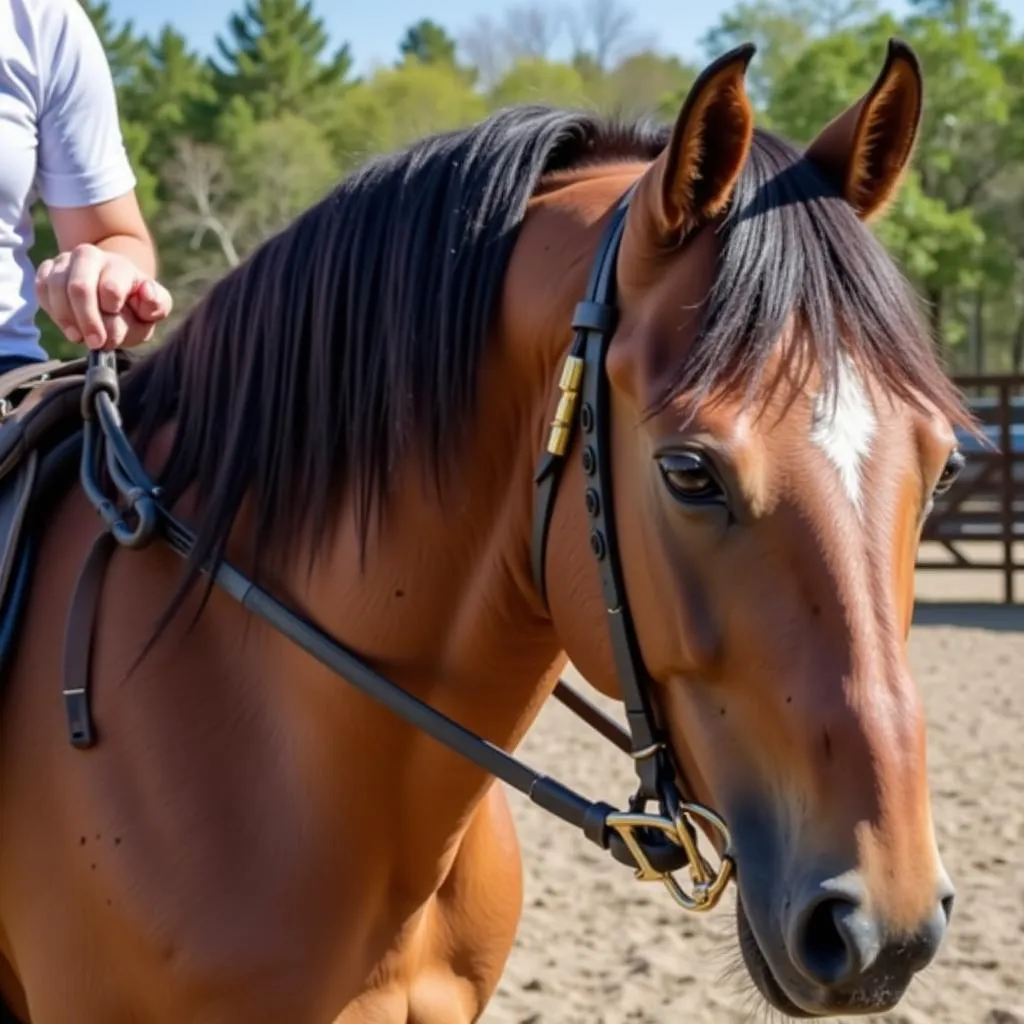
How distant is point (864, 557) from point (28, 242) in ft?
5.75

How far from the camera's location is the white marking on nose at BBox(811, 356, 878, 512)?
161cm

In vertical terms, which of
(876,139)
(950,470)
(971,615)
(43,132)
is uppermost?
(43,132)

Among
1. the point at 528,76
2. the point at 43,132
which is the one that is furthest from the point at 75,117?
the point at 528,76

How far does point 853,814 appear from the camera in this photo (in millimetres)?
1514

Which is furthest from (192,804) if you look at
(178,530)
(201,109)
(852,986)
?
(201,109)

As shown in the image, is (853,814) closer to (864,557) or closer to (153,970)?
(864,557)

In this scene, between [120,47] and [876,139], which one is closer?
[876,139]

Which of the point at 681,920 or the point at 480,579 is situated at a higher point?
the point at 480,579

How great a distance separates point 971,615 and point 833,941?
1177 cm

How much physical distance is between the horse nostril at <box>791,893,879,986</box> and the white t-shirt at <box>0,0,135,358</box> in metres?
1.77

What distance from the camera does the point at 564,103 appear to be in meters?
2.38

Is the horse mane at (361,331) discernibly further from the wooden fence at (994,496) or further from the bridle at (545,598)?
the wooden fence at (994,496)

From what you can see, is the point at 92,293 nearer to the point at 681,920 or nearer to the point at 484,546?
the point at 484,546

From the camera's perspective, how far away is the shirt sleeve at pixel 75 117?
247 cm
